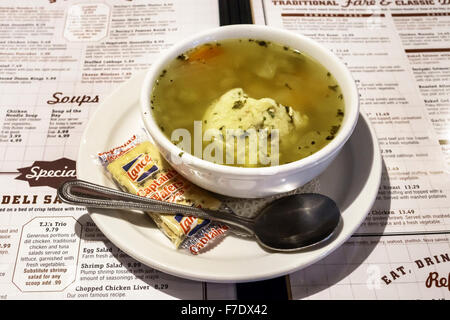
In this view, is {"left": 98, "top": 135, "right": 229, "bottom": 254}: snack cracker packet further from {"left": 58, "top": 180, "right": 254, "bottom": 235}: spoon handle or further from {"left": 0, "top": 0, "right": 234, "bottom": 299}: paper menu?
{"left": 0, "top": 0, "right": 234, "bottom": 299}: paper menu

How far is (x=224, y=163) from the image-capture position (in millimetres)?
972

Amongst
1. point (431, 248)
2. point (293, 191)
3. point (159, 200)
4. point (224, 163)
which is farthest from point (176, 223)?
point (431, 248)

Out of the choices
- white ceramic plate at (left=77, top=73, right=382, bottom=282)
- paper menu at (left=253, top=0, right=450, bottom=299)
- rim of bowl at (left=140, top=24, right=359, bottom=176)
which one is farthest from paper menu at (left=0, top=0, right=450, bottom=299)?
rim of bowl at (left=140, top=24, right=359, bottom=176)

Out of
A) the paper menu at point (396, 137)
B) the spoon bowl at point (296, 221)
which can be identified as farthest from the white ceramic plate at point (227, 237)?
the paper menu at point (396, 137)

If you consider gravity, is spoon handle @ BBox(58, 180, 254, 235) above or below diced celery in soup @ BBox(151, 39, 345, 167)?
below

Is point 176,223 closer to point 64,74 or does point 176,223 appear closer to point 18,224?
point 18,224

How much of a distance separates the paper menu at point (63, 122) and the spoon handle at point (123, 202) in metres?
0.15

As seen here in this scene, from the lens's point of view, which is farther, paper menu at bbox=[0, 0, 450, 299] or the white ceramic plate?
paper menu at bbox=[0, 0, 450, 299]

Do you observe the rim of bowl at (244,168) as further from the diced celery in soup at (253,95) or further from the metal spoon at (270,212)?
the metal spoon at (270,212)

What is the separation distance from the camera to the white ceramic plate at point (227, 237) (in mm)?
A: 854

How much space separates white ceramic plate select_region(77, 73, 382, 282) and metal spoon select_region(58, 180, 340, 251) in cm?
3

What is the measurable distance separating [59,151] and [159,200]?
48 cm

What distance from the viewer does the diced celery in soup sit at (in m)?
1.03

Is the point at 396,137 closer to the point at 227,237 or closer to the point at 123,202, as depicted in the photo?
the point at 227,237
